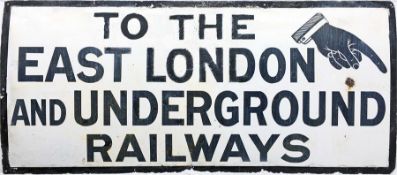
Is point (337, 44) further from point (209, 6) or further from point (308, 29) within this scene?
point (209, 6)

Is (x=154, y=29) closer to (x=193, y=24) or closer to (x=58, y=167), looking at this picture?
(x=193, y=24)

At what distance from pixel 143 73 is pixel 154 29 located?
13 cm

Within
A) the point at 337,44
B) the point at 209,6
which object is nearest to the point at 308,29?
the point at 337,44

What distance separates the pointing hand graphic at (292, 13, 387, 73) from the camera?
168cm

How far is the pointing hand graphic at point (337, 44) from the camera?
1.68m

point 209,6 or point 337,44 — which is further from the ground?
point 209,6

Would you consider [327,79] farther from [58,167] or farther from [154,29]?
[58,167]

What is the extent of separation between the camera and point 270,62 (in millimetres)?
1680

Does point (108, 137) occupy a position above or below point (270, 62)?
below

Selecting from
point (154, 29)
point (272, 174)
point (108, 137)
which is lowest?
Result: point (272, 174)

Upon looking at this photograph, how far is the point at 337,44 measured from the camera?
1685 millimetres

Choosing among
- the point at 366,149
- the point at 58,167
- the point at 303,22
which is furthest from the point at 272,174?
the point at 58,167

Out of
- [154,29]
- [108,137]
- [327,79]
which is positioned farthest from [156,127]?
[327,79]

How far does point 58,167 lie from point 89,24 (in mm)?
423
